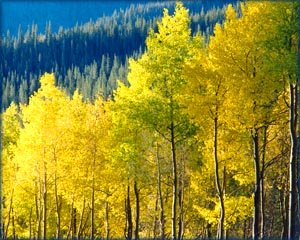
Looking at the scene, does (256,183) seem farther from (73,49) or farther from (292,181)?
(73,49)

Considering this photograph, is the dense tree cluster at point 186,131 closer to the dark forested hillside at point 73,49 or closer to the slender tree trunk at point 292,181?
the slender tree trunk at point 292,181

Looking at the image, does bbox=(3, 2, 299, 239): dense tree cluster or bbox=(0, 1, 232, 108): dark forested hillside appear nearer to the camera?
bbox=(3, 2, 299, 239): dense tree cluster

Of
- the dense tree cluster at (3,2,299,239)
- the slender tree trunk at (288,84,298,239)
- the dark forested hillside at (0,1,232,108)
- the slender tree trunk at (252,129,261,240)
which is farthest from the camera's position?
the dark forested hillside at (0,1,232,108)

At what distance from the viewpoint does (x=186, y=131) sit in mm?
18734

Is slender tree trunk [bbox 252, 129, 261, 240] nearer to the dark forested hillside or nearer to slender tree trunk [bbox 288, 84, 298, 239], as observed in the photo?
slender tree trunk [bbox 288, 84, 298, 239]

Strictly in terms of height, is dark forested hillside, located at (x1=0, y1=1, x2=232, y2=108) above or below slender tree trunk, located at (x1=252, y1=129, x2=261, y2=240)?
above

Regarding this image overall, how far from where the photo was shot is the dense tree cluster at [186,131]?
616 inches

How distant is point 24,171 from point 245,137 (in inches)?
405

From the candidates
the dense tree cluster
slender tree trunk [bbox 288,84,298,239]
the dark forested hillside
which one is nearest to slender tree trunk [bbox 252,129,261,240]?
the dense tree cluster

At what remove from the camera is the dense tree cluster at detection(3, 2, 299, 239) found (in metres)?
15.7

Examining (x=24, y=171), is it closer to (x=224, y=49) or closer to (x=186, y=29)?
(x=186, y=29)

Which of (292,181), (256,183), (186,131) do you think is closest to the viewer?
(292,181)

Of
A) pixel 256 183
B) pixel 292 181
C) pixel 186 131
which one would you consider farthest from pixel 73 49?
pixel 292 181

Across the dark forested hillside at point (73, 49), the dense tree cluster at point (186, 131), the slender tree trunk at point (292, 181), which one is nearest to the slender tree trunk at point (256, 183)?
the dense tree cluster at point (186, 131)
